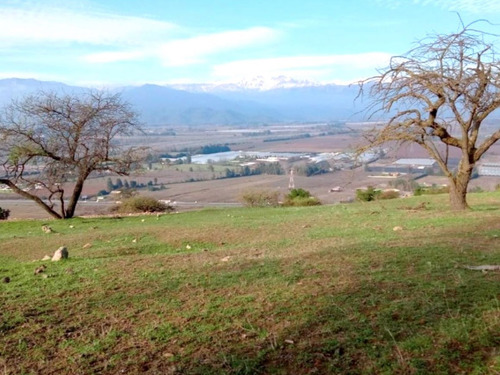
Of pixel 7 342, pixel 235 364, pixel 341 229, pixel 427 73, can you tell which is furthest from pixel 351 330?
pixel 427 73

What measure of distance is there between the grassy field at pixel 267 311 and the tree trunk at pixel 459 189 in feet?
15.1

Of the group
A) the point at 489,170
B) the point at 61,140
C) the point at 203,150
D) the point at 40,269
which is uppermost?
the point at 61,140

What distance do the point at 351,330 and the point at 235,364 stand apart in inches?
46.3

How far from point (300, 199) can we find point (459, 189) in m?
12.6

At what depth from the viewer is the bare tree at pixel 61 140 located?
62.8ft

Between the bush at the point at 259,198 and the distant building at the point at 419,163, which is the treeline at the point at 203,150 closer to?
the distant building at the point at 419,163

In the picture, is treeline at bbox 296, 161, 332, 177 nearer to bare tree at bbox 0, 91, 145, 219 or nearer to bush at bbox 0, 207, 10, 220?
bare tree at bbox 0, 91, 145, 219

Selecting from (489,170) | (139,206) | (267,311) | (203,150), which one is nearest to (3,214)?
(139,206)

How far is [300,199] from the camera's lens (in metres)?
26.6

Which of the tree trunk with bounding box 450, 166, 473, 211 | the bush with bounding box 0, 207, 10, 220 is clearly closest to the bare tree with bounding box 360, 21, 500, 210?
the tree trunk with bounding box 450, 166, 473, 211

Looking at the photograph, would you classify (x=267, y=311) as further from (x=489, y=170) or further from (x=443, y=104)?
(x=489, y=170)

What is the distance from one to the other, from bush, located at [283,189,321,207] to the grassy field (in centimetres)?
1588

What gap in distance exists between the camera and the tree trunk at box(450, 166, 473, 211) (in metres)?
14.1

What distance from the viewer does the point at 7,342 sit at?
4.92m
